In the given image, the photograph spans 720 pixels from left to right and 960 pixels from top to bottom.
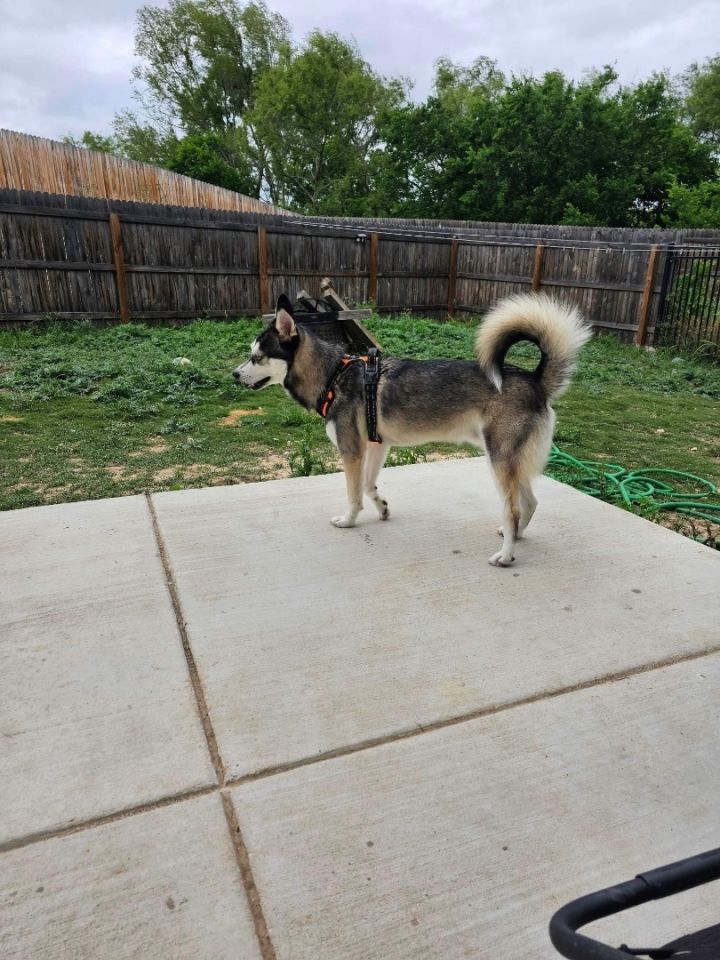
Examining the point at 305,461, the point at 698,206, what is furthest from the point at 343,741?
the point at 698,206

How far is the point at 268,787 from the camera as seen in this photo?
5.57ft

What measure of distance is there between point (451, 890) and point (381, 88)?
44.9 m

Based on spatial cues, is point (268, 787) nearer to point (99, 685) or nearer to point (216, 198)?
point (99, 685)

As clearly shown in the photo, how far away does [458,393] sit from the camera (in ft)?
10.4

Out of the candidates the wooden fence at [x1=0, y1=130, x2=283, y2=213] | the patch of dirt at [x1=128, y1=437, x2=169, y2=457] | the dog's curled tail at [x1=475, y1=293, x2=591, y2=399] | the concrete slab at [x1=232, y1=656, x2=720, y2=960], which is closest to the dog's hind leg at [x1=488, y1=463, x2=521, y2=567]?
the dog's curled tail at [x1=475, y1=293, x2=591, y2=399]

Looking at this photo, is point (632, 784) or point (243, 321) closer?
point (632, 784)

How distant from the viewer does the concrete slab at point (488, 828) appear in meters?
1.34

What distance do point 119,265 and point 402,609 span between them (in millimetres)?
10983

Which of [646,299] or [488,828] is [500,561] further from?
[646,299]

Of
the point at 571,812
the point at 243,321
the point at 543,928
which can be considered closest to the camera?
the point at 543,928

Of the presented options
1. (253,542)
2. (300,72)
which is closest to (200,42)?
(300,72)

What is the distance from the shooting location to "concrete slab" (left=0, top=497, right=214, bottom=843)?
66.4 inches

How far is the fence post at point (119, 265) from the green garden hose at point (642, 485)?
31.4 feet

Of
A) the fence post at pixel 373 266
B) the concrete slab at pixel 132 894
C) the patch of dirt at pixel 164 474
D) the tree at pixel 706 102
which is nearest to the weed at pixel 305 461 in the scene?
the patch of dirt at pixel 164 474
